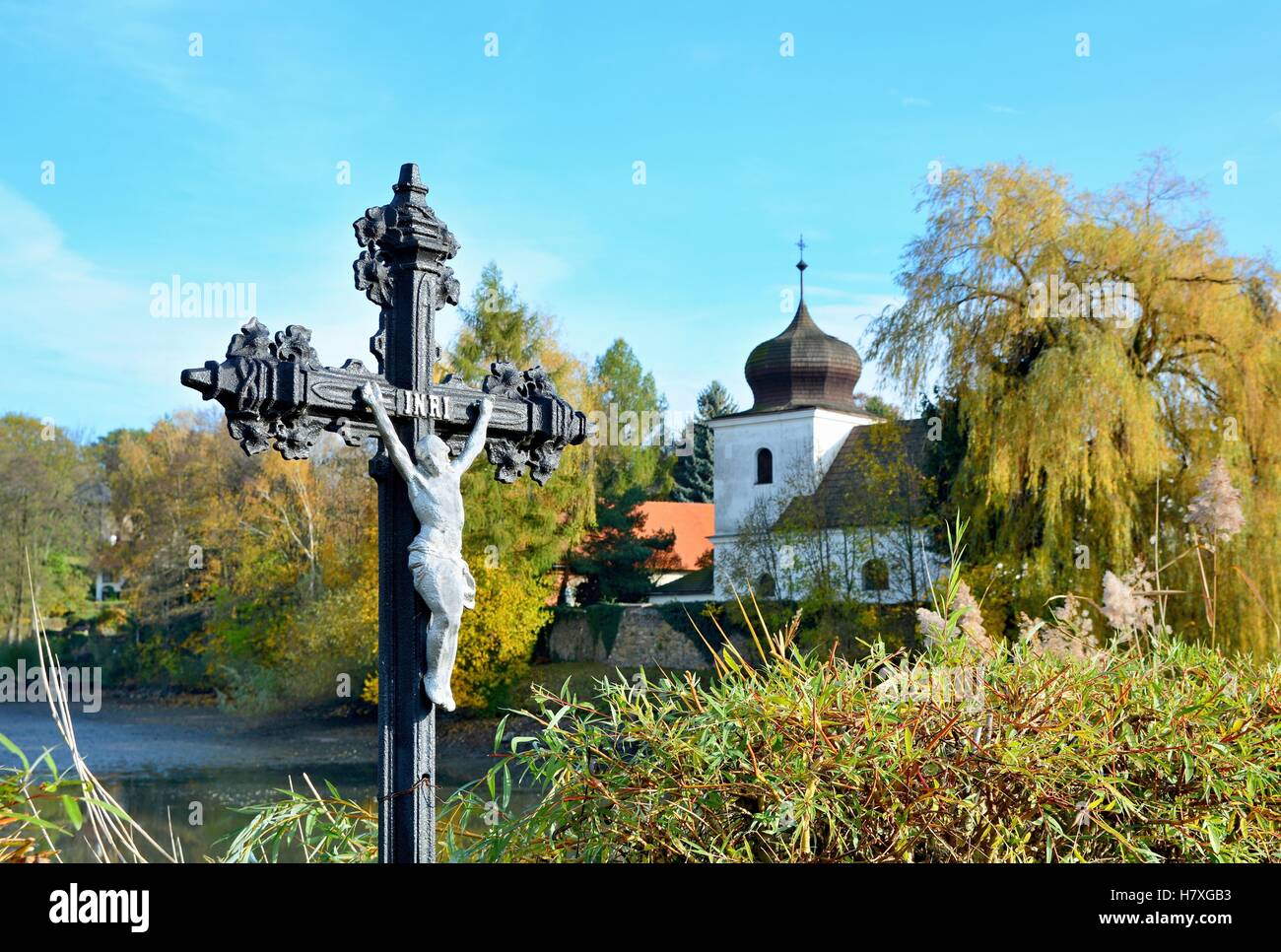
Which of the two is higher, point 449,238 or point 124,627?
point 449,238

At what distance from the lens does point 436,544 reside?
324 cm

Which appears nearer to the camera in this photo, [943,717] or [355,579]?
[943,717]

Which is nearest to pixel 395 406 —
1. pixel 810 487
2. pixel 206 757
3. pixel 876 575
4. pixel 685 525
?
pixel 876 575

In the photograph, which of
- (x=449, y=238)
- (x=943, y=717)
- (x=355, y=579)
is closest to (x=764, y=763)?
(x=943, y=717)

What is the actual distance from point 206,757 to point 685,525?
21522 mm

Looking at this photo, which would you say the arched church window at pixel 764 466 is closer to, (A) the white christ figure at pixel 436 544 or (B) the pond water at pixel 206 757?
(B) the pond water at pixel 206 757

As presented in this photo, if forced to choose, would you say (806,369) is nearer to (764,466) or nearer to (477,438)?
(764,466)

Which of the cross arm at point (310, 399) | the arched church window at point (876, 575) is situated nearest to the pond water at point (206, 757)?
the arched church window at point (876, 575)

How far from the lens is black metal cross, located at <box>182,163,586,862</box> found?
126 inches

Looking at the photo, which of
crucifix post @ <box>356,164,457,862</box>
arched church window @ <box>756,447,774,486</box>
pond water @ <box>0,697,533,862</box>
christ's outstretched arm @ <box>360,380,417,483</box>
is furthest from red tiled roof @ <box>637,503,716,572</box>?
christ's outstretched arm @ <box>360,380,417,483</box>

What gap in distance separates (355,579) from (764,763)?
90.7 ft

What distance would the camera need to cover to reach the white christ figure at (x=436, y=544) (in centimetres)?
323

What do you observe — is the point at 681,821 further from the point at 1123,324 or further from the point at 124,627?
the point at 124,627

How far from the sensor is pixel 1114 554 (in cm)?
1617
